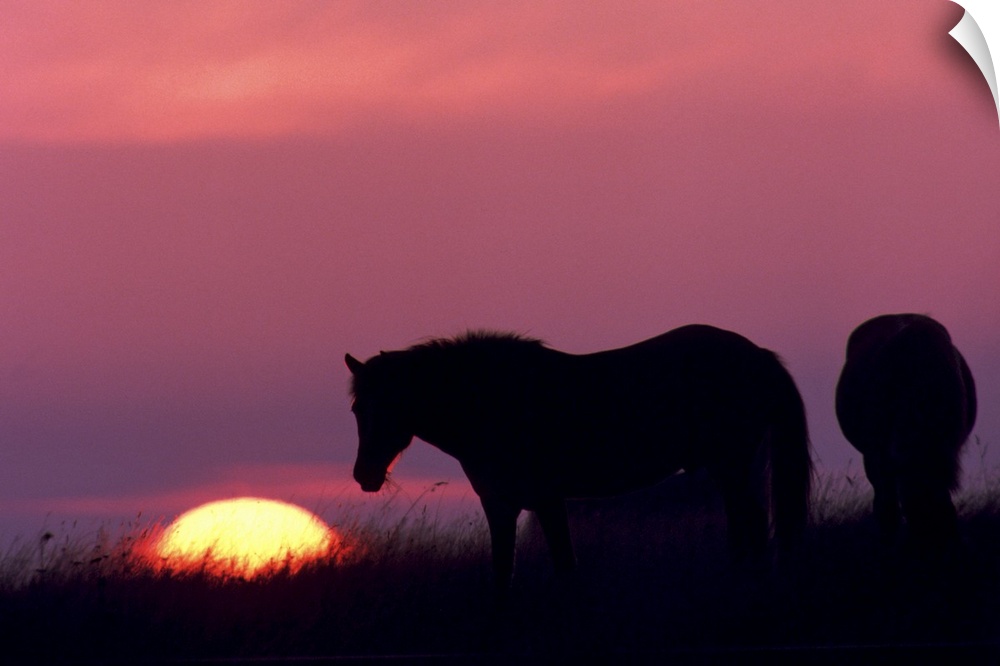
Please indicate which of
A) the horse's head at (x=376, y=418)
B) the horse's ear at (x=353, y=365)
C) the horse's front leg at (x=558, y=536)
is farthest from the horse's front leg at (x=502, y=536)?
the horse's ear at (x=353, y=365)

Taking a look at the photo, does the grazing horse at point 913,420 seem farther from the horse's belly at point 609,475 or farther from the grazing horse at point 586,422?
the horse's belly at point 609,475

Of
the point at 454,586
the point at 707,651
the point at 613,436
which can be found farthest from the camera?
the point at 613,436

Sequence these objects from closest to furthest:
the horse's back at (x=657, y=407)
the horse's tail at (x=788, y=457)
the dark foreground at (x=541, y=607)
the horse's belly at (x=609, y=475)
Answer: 1. the dark foreground at (x=541, y=607)
2. the horse's belly at (x=609, y=475)
3. the horse's back at (x=657, y=407)
4. the horse's tail at (x=788, y=457)

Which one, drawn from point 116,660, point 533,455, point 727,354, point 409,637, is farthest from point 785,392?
point 116,660

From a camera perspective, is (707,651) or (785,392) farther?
(785,392)

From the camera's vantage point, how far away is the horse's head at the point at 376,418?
744 centimetres

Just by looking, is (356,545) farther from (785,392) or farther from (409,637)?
(785,392)

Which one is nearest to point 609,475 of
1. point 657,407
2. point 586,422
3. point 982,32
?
point 586,422

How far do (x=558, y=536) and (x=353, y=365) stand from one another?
149 centimetres

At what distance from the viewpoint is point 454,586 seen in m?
7.48

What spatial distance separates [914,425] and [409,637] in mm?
3297

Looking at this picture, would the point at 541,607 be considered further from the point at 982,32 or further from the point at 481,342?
A: the point at 982,32

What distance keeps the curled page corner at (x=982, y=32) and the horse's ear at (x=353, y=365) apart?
383 cm

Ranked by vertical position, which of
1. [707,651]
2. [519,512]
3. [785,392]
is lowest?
[707,651]
